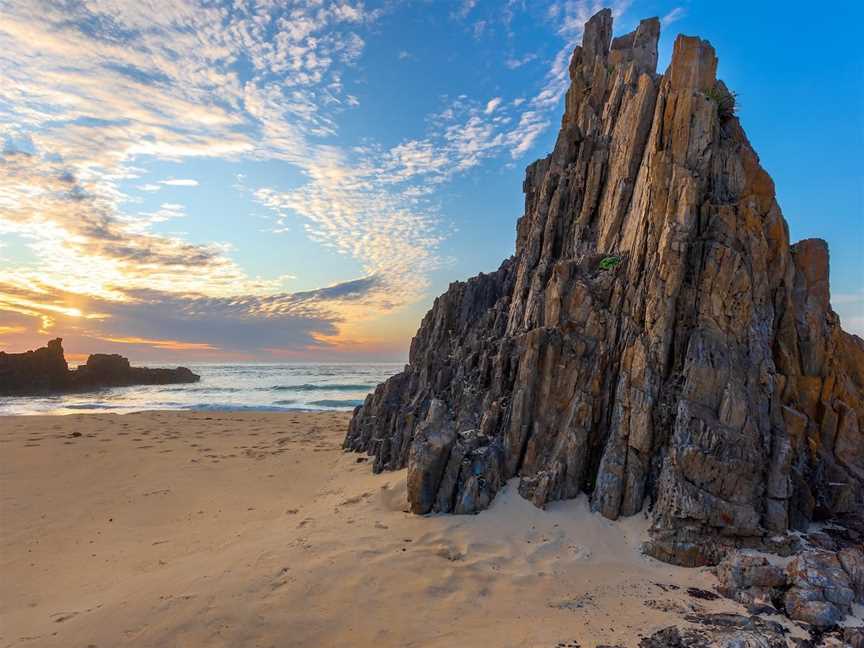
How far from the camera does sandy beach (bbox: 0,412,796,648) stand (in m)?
8.02

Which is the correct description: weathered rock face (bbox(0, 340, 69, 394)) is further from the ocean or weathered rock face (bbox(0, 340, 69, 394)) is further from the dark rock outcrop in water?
the ocean

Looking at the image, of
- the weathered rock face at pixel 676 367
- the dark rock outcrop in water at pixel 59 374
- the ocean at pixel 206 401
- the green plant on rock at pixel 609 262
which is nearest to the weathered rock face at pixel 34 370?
the dark rock outcrop in water at pixel 59 374

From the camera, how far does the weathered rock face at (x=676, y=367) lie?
1069cm

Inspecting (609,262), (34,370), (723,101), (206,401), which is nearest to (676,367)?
(609,262)

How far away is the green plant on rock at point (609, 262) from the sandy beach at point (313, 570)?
21.9ft

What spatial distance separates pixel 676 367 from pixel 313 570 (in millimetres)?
9795

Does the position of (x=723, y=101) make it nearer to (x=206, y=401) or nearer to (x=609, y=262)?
(x=609, y=262)

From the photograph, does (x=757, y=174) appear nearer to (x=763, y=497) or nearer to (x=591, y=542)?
(x=763, y=497)

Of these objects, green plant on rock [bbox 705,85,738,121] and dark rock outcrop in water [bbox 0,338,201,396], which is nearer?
green plant on rock [bbox 705,85,738,121]

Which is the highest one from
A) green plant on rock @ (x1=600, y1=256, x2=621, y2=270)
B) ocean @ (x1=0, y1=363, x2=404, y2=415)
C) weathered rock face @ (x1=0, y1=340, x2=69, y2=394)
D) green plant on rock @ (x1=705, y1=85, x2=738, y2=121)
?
green plant on rock @ (x1=705, y1=85, x2=738, y2=121)

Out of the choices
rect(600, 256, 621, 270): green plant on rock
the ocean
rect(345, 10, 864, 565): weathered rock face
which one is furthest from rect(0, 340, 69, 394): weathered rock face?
rect(600, 256, 621, 270): green plant on rock

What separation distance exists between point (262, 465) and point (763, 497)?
17856 millimetres

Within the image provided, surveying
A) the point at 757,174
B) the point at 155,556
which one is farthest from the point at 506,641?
the point at 757,174

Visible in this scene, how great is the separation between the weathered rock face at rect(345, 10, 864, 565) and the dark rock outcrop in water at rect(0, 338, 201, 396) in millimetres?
68203
